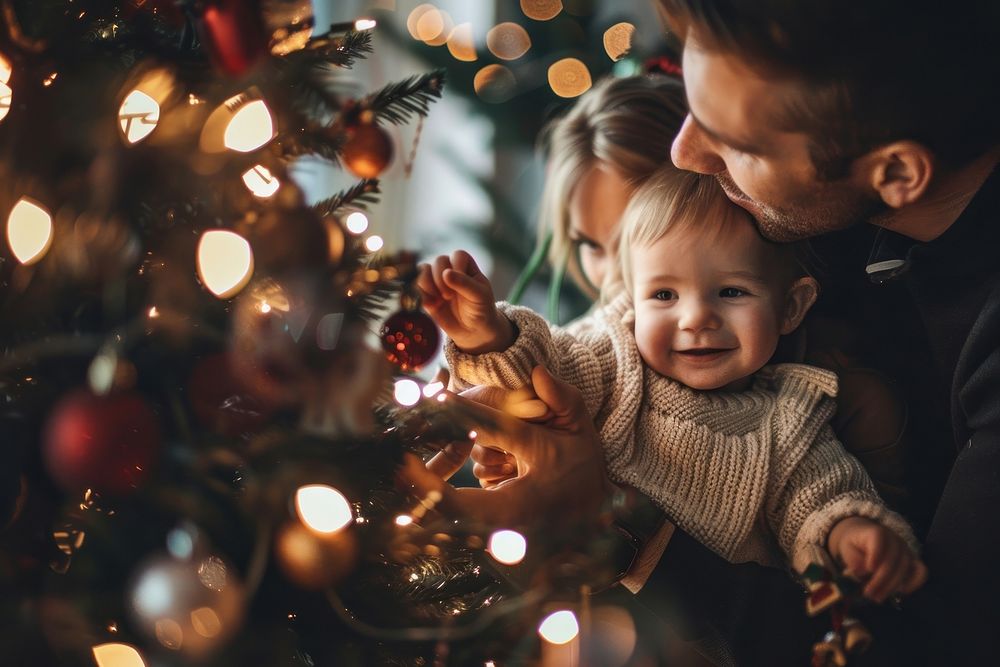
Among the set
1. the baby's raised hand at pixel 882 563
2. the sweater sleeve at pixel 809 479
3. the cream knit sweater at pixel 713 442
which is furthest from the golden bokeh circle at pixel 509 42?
the baby's raised hand at pixel 882 563

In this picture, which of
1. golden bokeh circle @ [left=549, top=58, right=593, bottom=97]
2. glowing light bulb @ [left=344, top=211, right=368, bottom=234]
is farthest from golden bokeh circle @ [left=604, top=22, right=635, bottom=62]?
glowing light bulb @ [left=344, top=211, right=368, bottom=234]

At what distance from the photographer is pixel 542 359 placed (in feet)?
3.31

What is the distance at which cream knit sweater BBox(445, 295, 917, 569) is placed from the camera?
3.25 ft

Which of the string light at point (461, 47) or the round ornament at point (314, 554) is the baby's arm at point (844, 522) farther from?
the string light at point (461, 47)

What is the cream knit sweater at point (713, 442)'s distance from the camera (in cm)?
99

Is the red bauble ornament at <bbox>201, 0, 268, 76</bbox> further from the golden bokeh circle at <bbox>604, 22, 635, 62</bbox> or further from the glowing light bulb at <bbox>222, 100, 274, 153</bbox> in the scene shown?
the golden bokeh circle at <bbox>604, 22, 635, 62</bbox>

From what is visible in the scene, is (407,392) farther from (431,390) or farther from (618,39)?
(618,39)

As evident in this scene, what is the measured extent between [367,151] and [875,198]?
52 cm

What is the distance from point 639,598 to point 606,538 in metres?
0.34

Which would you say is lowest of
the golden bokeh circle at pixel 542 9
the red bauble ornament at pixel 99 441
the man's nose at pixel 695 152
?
the golden bokeh circle at pixel 542 9

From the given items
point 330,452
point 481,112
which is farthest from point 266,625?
point 481,112

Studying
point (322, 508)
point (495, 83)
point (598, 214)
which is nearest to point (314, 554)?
point (322, 508)

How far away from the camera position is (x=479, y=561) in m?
0.80

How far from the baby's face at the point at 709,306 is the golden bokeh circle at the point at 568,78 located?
77 cm
